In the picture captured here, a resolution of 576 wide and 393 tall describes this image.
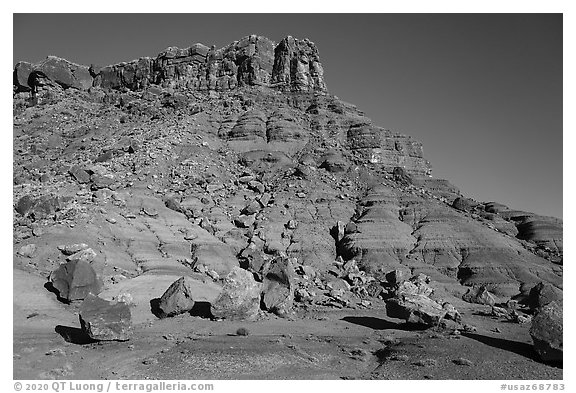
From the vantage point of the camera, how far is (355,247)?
50.5 m

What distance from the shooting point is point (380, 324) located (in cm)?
3181

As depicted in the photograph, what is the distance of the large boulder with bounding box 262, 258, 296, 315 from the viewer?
33.2m

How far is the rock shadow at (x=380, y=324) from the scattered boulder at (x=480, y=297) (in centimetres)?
1420

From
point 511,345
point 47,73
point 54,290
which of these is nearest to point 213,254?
point 54,290

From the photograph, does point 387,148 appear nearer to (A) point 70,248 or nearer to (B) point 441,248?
(B) point 441,248

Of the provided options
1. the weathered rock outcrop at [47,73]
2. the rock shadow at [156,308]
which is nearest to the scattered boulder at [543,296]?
the rock shadow at [156,308]

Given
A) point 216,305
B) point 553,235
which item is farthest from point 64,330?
point 553,235

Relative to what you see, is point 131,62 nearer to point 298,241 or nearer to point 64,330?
point 298,241

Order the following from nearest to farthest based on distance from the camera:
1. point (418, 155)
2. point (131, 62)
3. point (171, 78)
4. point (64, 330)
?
point (64, 330) < point (418, 155) < point (171, 78) < point (131, 62)

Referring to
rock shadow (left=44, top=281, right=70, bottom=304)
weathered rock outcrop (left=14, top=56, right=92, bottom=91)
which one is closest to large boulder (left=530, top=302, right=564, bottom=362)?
rock shadow (left=44, top=281, right=70, bottom=304)

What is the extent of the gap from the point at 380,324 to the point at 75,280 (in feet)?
70.6

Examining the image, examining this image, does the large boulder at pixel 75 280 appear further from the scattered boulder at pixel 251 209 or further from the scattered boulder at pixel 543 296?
the scattered boulder at pixel 543 296

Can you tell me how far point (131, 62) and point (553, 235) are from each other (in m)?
89.1

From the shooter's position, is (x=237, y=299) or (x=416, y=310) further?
(x=237, y=299)
